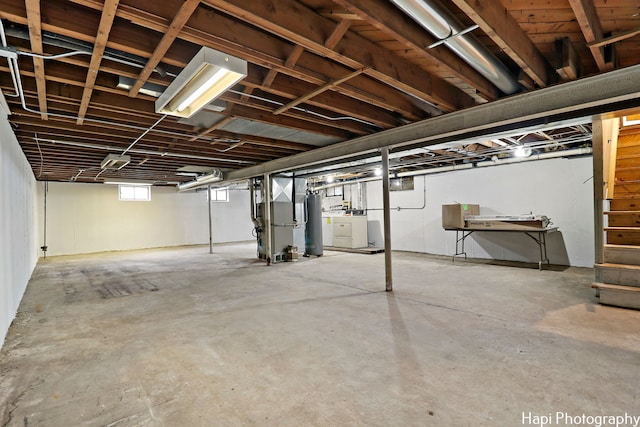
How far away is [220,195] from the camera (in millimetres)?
11781

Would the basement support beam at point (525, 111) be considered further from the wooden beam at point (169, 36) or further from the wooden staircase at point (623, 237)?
the wooden beam at point (169, 36)

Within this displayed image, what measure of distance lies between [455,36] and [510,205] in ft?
18.8

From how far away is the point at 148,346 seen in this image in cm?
257

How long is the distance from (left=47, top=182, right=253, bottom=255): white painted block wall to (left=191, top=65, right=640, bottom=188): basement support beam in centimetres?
816

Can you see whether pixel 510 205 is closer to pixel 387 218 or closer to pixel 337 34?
pixel 387 218

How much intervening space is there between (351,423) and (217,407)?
757mm

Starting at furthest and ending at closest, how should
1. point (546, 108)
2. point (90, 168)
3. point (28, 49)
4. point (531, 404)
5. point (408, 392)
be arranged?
point (90, 168), point (546, 108), point (28, 49), point (408, 392), point (531, 404)

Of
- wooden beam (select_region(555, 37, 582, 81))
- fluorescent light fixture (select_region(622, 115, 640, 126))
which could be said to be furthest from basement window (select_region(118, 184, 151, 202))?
fluorescent light fixture (select_region(622, 115, 640, 126))

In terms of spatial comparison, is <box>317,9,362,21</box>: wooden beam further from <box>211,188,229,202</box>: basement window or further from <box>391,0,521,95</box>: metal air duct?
<box>211,188,229,202</box>: basement window

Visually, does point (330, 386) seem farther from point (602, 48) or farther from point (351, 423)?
point (602, 48)

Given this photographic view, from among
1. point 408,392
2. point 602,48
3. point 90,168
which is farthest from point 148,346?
point 90,168

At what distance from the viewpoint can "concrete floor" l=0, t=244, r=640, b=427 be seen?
1.69 meters

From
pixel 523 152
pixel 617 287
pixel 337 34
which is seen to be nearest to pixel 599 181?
pixel 617 287

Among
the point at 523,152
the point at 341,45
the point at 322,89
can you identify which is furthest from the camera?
the point at 523,152
